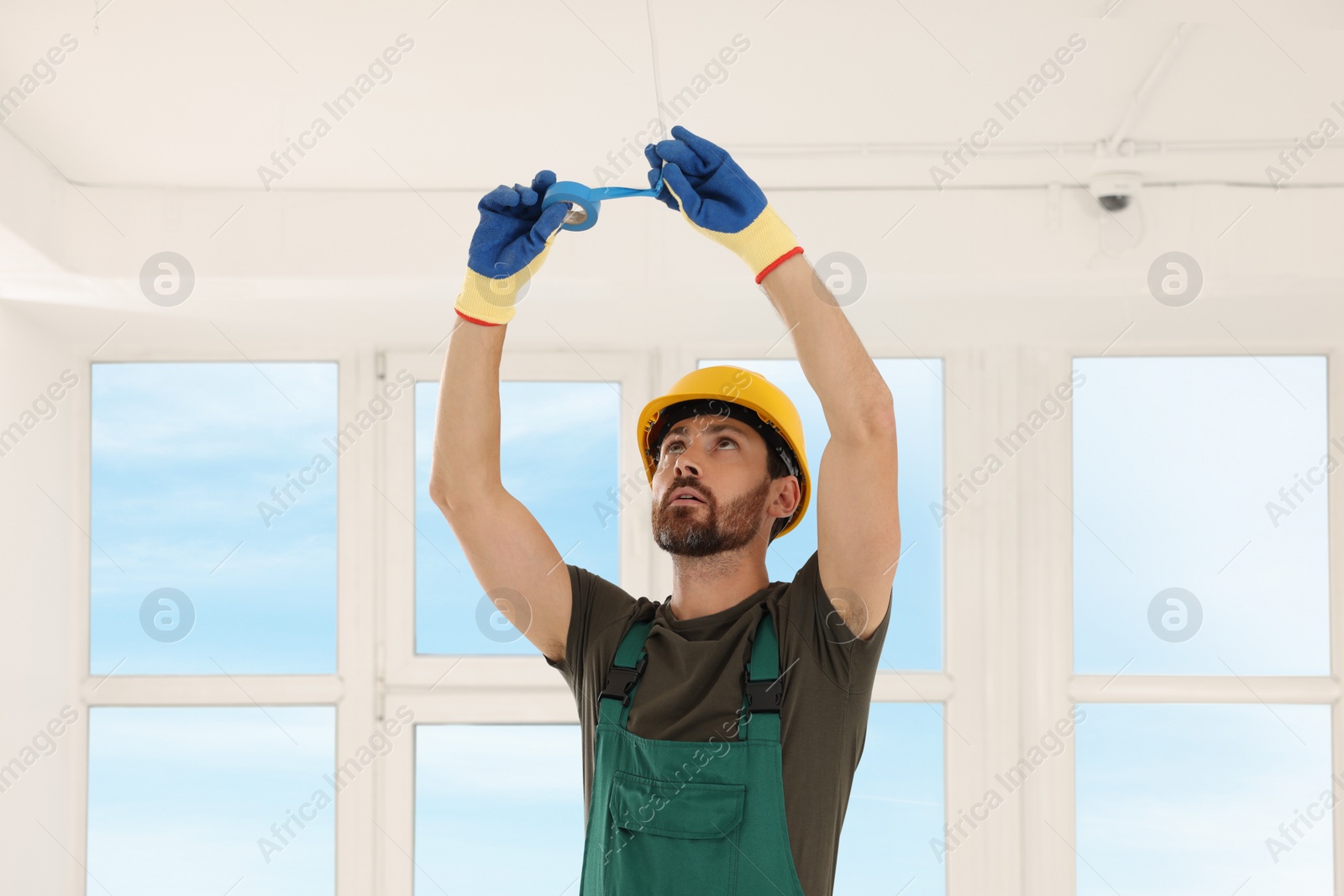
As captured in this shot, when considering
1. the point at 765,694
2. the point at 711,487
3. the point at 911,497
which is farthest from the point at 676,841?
the point at 911,497

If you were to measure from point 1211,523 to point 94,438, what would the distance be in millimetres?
3355

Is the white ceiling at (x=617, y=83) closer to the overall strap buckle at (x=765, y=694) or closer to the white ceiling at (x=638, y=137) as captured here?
the white ceiling at (x=638, y=137)

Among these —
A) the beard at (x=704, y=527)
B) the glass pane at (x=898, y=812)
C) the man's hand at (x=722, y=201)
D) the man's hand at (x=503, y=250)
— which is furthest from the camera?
the glass pane at (x=898, y=812)

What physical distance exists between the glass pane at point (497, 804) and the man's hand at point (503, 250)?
1952mm

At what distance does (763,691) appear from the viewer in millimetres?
1526

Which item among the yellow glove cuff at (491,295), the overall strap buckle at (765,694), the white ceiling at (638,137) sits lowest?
the overall strap buckle at (765,694)

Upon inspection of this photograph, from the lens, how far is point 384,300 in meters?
2.93

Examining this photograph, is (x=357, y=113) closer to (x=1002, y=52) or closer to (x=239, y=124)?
(x=239, y=124)

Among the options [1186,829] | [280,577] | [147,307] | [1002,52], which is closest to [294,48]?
[147,307]

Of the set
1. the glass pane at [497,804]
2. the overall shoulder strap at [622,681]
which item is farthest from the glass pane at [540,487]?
the overall shoulder strap at [622,681]

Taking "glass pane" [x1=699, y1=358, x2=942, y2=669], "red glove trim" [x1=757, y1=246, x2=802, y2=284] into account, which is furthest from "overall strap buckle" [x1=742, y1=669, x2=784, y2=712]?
"glass pane" [x1=699, y1=358, x2=942, y2=669]

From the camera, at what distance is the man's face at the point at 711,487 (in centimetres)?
171

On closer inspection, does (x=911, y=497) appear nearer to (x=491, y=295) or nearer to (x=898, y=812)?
(x=898, y=812)

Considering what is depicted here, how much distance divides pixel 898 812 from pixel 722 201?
2.31m
